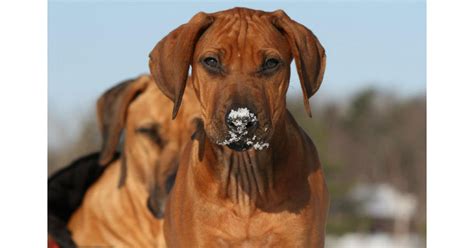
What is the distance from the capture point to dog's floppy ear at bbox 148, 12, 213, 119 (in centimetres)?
346

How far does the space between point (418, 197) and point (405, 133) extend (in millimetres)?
1388

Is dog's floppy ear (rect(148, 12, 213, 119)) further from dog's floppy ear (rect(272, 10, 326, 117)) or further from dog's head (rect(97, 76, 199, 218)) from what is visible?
dog's head (rect(97, 76, 199, 218))

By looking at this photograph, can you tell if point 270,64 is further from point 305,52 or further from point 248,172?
point 248,172

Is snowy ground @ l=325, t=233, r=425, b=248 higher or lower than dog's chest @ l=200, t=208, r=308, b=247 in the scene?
lower

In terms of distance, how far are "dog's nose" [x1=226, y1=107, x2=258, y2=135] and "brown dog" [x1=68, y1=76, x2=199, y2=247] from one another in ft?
5.51

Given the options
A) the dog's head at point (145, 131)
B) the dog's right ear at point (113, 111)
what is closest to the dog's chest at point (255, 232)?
the dog's head at point (145, 131)

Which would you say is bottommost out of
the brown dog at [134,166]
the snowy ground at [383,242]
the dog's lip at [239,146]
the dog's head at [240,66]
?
the snowy ground at [383,242]

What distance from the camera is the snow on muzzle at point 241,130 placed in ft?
10.4

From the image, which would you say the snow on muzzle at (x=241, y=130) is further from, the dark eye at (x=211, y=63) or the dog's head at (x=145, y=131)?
the dog's head at (x=145, y=131)

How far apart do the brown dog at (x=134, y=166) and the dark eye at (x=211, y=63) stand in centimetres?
150

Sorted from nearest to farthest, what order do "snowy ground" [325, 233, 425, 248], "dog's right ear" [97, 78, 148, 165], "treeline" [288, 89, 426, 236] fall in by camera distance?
"dog's right ear" [97, 78, 148, 165] < "snowy ground" [325, 233, 425, 248] < "treeline" [288, 89, 426, 236]

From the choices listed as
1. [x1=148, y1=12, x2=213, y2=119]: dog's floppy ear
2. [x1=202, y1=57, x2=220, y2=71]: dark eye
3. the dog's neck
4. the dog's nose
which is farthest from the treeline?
the dog's nose

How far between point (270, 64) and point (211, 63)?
0.20m

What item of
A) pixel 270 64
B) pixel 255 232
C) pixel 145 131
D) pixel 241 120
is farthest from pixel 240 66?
pixel 145 131
